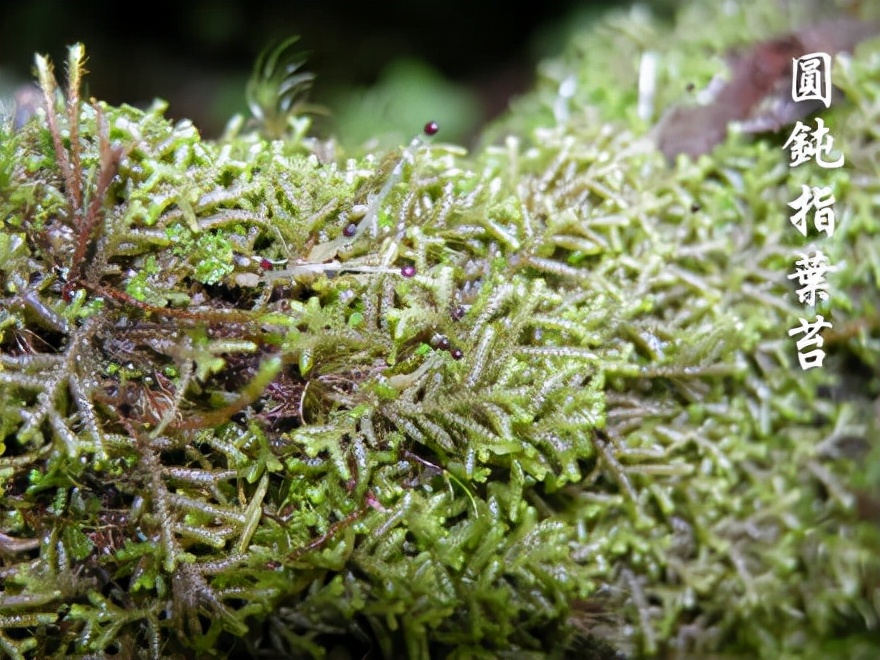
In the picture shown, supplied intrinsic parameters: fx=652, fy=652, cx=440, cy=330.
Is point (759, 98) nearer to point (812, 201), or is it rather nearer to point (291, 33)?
point (812, 201)

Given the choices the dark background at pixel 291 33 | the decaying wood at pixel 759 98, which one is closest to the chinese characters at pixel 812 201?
the decaying wood at pixel 759 98

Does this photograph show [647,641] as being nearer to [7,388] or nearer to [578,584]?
[578,584]

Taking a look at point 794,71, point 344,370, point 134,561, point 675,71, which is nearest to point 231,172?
point 344,370

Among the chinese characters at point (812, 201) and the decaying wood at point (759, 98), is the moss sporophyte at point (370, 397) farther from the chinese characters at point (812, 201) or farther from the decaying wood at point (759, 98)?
the decaying wood at point (759, 98)

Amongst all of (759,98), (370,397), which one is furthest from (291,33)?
(370,397)

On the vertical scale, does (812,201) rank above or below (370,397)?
above

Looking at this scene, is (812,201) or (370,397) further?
(812,201)
